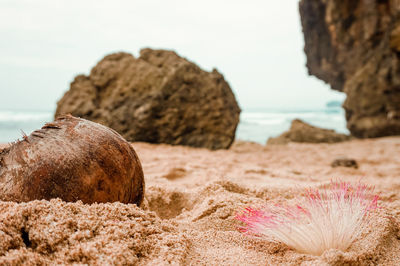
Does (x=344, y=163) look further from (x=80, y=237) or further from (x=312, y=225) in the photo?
(x=80, y=237)

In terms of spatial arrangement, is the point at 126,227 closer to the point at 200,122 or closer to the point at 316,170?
the point at 316,170

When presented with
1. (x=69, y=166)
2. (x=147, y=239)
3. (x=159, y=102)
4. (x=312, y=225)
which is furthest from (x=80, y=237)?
(x=159, y=102)

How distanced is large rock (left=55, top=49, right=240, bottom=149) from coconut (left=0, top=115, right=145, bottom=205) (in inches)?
177

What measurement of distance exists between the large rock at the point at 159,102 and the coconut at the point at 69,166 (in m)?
4.49

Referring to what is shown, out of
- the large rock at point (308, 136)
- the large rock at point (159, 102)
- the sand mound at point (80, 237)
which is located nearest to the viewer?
the sand mound at point (80, 237)

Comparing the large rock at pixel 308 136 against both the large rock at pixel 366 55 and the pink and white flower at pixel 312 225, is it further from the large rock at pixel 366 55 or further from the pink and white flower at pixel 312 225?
the pink and white flower at pixel 312 225

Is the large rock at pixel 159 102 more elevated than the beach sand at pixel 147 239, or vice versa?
the large rock at pixel 159 102

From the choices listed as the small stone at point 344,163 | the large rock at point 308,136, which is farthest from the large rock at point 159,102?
the large rock at point 308,136

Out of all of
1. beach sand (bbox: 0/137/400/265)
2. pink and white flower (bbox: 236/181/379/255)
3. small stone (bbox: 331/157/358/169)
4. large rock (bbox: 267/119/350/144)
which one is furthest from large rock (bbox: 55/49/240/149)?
pink and white flower (bbox: 236/181/379/255)

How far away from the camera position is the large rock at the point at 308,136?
8.76m

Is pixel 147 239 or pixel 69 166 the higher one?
pixel 69 166

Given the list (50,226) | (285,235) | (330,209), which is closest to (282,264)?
(285,235)

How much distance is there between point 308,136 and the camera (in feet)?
29.6

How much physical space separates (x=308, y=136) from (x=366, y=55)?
361 centimetres
